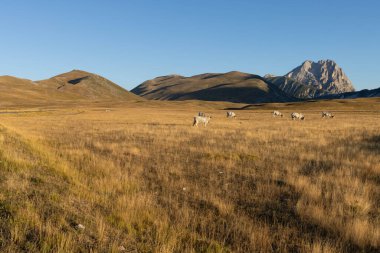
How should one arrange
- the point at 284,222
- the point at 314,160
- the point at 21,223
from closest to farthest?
the point at 21,223 < the point at 284,222 < the point at 314,160

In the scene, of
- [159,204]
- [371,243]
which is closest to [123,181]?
[159,204]

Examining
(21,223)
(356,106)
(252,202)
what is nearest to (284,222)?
(252,202)

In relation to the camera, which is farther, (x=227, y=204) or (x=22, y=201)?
(x=227, y=204)

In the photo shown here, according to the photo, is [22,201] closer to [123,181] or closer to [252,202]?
[123,181]

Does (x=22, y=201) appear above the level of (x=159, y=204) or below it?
above

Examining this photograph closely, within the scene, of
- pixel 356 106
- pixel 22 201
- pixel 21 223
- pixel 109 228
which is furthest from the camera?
pixel 356 106

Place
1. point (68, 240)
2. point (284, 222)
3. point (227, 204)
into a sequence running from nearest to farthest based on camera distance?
point (68, 240)
point (284, 222)
point (227, 204)

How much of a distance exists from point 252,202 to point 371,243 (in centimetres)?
287

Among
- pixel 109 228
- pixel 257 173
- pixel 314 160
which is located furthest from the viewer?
pixel 314 160

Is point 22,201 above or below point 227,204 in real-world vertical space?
above

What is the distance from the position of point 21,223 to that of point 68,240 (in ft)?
3.83

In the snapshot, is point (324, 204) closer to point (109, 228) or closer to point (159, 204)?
point (159, 204)

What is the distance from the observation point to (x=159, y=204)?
7.71 metres

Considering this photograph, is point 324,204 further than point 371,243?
Yes
